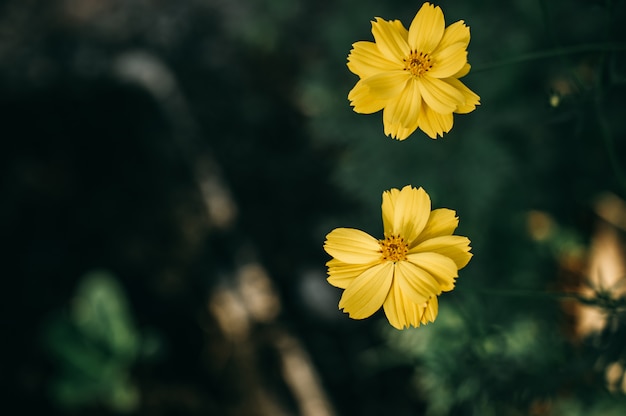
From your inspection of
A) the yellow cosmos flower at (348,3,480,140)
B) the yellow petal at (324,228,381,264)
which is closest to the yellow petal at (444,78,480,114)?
the yellow cosmos flower at (348,3,480,140)

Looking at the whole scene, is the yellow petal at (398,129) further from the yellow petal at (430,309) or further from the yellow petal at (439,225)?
the yellow petal at (430,309)

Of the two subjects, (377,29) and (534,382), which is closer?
(377,29)

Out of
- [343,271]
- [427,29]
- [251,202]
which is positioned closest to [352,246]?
[343,271]

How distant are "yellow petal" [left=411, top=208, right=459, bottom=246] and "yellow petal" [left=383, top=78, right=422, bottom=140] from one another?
0.45 ft

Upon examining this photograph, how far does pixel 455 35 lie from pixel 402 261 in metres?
0.38

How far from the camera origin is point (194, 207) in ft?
9.26

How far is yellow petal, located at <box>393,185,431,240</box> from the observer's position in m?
0.86

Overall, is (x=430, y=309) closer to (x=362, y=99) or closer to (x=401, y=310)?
(x=401, y=310)

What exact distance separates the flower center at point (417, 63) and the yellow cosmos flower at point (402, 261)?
0.63 feet

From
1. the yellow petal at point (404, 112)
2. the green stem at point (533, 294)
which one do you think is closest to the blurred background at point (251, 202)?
the green stem at point (533, 294)

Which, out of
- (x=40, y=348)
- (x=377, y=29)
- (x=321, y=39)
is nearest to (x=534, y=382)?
(x=377, y=29)

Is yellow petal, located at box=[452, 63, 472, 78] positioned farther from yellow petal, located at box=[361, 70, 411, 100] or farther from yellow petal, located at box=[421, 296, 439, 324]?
yellow petal, located at box=[421, 296, 439, 324]

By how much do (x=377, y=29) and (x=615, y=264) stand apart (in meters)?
1.87

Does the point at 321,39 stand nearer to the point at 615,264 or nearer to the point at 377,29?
the point at 615,264
